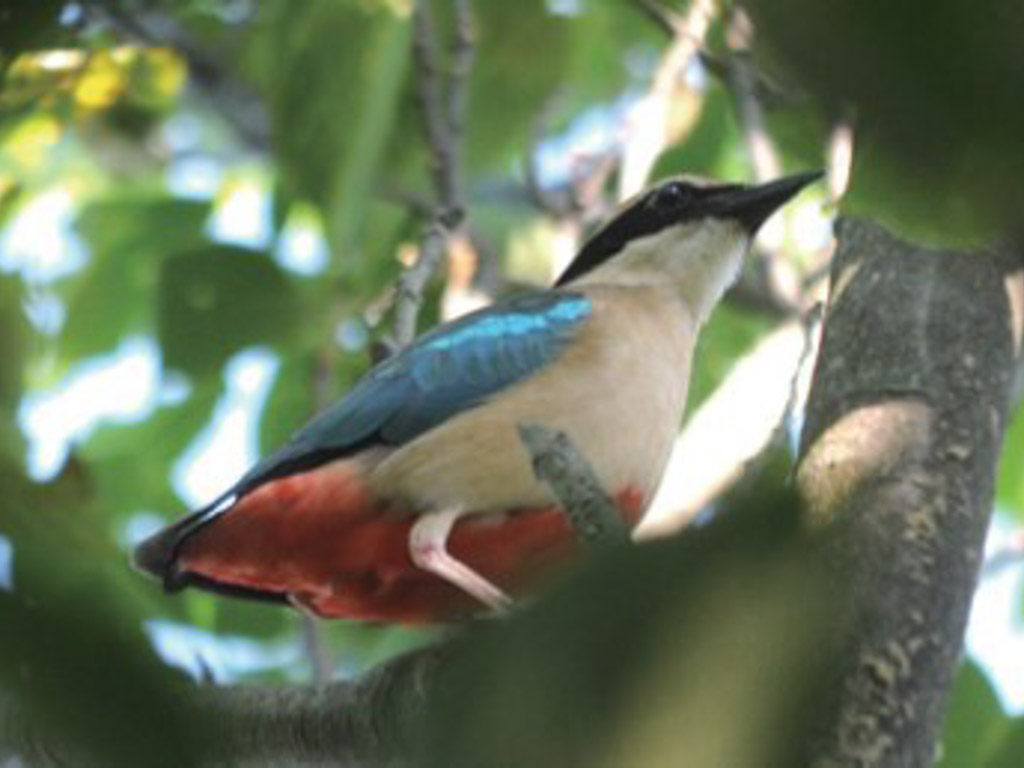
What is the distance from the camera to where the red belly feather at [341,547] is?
391cm

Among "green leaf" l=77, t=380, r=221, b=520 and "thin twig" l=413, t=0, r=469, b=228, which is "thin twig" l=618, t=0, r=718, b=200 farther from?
"green leaf" l=77, t=380, r=221, b=520

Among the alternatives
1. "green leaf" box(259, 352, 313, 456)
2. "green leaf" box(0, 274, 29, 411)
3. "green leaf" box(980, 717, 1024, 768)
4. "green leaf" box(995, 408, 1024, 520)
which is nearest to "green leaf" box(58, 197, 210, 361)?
"green leaf" box(259, 352, 313, 456)

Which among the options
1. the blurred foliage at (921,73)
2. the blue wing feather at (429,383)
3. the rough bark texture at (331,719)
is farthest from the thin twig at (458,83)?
the blurred foliage at (921,73)

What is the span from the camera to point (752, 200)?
4.82 meters

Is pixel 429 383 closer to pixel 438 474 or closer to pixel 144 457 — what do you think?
pixel 438 474

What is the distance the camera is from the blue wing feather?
4121mm

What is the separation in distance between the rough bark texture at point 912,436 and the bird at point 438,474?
108 cm

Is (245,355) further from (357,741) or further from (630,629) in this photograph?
(630,629)

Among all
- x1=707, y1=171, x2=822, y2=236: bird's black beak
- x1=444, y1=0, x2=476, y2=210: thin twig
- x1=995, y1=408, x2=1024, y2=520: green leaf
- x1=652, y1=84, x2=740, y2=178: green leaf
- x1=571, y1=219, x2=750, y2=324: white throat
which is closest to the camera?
x1=444, y1=0, x2=476, y2=210: thin twig

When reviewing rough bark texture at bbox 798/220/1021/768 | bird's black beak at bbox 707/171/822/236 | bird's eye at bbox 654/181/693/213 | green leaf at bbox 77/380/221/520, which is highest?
rough bark texture at bbox 798/220/1021/768

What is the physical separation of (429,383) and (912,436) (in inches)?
80.9

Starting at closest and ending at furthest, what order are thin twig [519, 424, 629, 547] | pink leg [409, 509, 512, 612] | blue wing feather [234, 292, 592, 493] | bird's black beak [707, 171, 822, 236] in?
thin twig [519, 424, 629, 547] < pink leg [409, 509, 512, 612] < blue wing feather [234, 292, 592, 493] < bird's black beak [707, 171, 822, 236]

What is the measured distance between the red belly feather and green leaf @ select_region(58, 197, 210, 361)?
7.52 feet

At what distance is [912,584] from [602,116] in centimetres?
746
